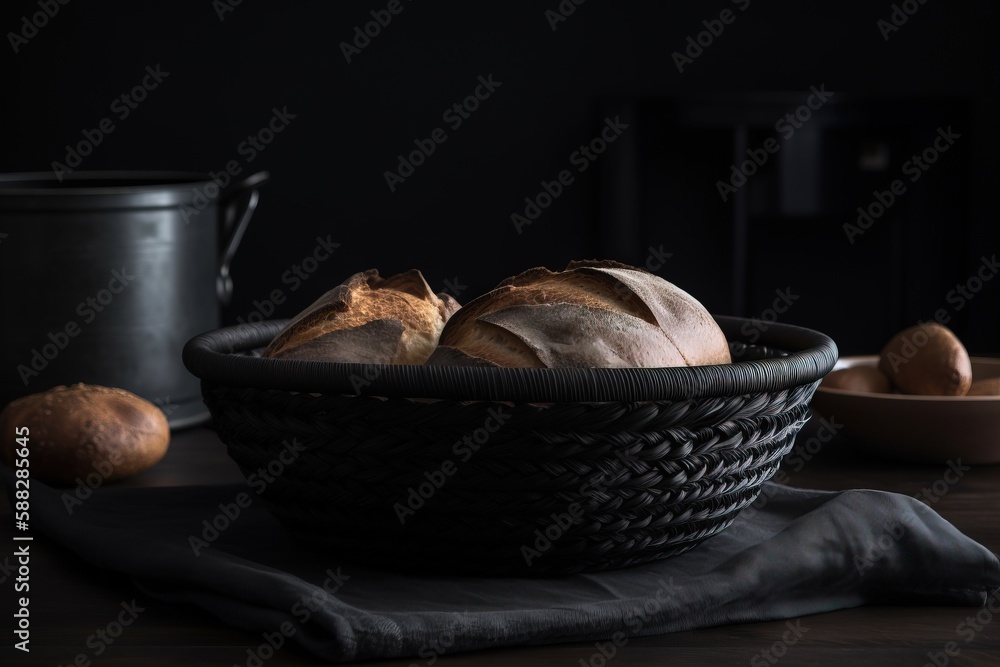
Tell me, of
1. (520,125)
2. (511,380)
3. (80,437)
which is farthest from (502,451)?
(520,125)

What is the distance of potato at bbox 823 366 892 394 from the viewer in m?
1.10

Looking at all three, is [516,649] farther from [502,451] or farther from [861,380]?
[861,380]

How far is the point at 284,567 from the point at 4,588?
0.60 feet

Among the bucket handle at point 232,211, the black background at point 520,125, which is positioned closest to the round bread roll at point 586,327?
the bucket handle at point 232,211

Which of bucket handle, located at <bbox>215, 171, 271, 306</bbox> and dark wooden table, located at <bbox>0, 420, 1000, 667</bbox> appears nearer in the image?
dark wooden table, located at <bbox>0, 420, 1000, 667</bbox>

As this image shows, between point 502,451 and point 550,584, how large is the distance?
0.11m

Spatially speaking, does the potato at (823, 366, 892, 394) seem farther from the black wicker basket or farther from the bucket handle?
the bucket handle

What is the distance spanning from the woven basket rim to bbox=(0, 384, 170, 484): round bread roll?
1.09ft

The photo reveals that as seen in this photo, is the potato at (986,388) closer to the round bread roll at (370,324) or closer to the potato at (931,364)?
the potato at (931,364)

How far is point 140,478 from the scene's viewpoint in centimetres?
Answer: 100

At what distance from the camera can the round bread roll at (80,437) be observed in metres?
0.96

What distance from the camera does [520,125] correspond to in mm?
3385

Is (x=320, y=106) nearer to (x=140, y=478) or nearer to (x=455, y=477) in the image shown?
(x=140, y=478)

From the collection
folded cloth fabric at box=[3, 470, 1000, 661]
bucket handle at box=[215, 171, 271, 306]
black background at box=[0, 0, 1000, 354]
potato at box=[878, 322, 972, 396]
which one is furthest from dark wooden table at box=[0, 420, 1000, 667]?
black background at box=[0, 0, 1000, 354]
